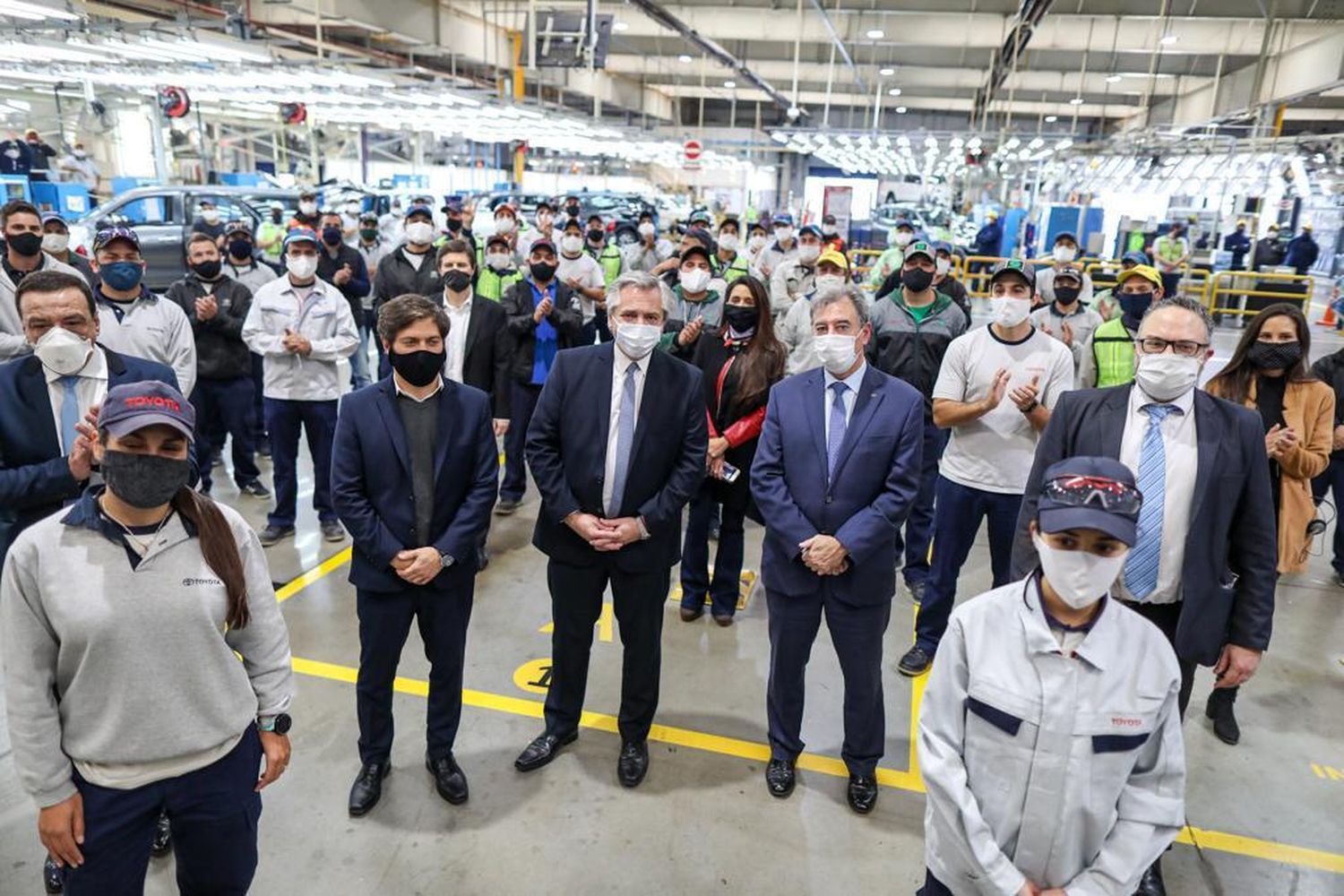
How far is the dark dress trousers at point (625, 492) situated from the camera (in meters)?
3.34

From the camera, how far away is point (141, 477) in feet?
6.40

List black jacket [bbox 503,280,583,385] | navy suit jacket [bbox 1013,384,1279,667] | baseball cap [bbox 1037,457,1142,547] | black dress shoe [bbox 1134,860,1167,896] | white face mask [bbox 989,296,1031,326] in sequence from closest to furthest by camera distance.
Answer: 1. baseball cap [bbox 1037,457,1142,547]
2. navy suit jacket [bbox 1013,384,1279,667]
3. black dress shoe [bbox 1134,860,1167,896]
4. white face mask [bbox 989,296,1031,326]
5. black jacket [bbox 503,280,583,385]

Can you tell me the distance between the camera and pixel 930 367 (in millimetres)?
5098

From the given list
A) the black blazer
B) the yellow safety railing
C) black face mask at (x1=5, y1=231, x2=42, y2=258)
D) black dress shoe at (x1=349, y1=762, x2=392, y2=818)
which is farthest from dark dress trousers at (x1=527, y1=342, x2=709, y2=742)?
the yellow safety railing

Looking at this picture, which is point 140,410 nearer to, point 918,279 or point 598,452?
point 598,452

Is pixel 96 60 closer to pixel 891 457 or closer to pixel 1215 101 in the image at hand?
pixel 891 457

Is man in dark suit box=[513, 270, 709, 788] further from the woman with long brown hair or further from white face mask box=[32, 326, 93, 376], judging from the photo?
white face mask box=[32, 326, 93, 376]

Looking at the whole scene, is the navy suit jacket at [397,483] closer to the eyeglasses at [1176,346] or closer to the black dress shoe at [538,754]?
the black dress shoe at [538,754]

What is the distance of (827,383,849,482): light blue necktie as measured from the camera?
3.23 m

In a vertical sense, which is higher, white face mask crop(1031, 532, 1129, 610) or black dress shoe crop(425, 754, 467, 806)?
white face mask crop(1031, 532, 1129, 610)

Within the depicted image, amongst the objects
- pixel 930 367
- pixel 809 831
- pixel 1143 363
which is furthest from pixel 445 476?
pixel 930 367


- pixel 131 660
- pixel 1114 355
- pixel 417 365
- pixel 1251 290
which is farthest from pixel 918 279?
pixel 1251 290

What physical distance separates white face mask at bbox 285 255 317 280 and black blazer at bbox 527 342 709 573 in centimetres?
295

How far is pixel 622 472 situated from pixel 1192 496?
6.48 feet
